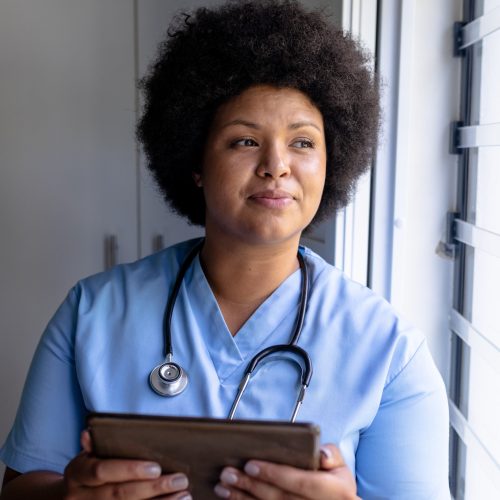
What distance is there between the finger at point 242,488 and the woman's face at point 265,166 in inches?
15.3

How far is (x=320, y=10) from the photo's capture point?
1198 mm

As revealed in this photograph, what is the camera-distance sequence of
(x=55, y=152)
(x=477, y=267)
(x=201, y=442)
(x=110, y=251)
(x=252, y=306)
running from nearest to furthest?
(x=201, y=442), (x=252, y=306), (x=477, y=267), (x=55, y=152), (x=110, y=251)

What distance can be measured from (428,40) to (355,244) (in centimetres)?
48

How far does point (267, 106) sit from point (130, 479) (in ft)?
1.95

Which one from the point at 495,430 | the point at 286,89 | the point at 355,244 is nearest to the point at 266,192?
the point at 286,89

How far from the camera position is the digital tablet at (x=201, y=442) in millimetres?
712

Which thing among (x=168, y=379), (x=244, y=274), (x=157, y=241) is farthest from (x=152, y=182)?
(x=168, y=379)

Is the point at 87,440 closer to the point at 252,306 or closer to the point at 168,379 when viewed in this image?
the point at 168,379

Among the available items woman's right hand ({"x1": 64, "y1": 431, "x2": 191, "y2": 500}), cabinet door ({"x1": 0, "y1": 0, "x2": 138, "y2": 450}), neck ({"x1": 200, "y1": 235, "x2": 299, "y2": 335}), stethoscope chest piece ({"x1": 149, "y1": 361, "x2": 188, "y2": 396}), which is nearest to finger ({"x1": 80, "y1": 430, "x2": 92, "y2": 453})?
woman's right hand ({"x1": 64, "y1": 431, "x2": 191, "y2": 500})

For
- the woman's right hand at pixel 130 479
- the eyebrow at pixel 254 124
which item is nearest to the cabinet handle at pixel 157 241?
the eyebrow at pixel 254 124

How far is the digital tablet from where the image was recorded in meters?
0.71

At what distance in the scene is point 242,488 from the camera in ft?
2.50

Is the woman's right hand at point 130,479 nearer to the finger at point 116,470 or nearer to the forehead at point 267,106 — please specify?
the finger at point 116,470

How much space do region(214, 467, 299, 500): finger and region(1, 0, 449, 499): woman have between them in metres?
0.22
